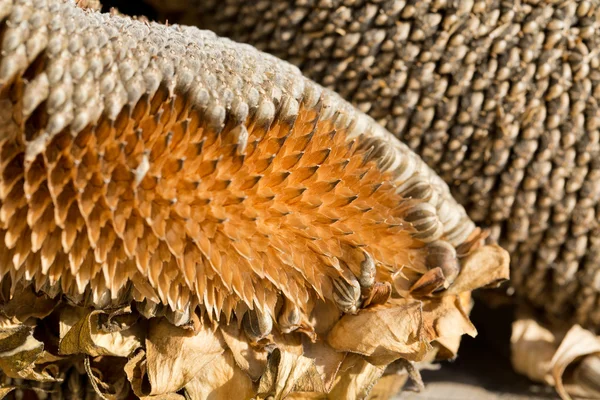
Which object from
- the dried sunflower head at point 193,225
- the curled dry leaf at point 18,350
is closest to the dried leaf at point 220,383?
the dried sunflower head at point 193,225

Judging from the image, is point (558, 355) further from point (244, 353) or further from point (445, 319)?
point (244, 353)

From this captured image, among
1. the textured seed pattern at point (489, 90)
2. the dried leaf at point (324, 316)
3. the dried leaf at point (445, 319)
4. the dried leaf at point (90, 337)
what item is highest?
the textured seed pattern at point (489, 90)

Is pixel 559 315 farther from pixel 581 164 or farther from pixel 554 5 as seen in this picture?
pixel 554 5

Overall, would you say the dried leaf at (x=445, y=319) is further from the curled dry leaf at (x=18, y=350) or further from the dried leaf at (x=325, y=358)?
the curled dry leaf at (x=18, y=350)

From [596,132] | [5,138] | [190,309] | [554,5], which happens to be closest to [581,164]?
[596,132]

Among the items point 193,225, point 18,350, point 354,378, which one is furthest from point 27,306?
point 354,378

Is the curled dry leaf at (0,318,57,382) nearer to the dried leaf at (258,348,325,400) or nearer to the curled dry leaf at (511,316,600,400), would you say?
the dried leaf at (258,348,325,400)
